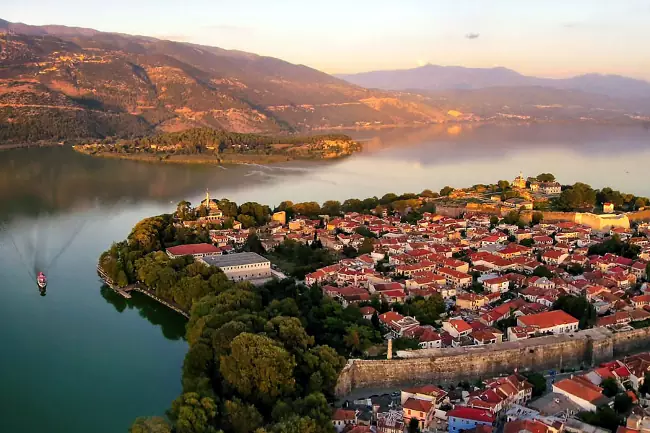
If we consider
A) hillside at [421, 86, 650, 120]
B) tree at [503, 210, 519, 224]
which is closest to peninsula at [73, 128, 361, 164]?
tree at [503, 210, 519, 224]

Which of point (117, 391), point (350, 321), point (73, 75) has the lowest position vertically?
point (117, 391)

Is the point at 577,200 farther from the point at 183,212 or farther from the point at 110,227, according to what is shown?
the point at 110,227

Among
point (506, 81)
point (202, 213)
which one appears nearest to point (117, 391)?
point (202, 213)

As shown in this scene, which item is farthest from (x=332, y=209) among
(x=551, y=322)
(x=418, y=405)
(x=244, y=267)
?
(x=418, y=405)

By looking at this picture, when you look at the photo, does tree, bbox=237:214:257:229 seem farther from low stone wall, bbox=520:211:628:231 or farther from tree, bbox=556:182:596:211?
tree, bbox=556:182:596:211

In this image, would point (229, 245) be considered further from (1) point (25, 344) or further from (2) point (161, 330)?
(1) point (25, 344)
